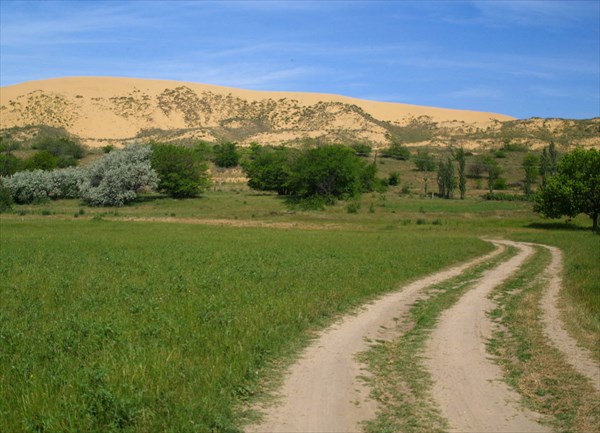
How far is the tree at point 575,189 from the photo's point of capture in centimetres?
5547

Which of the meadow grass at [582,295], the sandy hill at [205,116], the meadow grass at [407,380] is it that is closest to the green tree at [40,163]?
the sandy hill at [205,116]

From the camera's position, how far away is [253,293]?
16.9m

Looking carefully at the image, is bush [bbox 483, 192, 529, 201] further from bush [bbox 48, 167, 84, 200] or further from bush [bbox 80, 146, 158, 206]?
bush [bbox 48, 167, 84, 200]

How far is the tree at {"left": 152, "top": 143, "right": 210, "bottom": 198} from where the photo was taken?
80625 millimetres

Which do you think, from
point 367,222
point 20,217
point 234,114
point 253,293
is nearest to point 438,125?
point 234,114

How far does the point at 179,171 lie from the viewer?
266 ft

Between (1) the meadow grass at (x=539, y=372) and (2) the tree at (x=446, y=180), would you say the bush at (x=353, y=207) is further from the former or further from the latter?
(1) the meadow grass at (x=539, y=372)

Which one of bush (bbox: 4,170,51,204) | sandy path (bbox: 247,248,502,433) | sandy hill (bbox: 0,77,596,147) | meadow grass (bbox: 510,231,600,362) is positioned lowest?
meadow grass (bbox: 510,231,600,362)

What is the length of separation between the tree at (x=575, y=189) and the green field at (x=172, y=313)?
53.9ft

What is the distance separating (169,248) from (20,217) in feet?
128

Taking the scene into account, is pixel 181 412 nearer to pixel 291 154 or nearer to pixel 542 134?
pixel 291 154

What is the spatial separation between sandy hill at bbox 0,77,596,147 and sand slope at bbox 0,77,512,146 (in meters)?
0.24

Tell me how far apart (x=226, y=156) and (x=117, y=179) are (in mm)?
34656

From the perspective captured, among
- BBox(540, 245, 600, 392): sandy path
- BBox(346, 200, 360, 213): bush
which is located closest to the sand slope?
BBox(346, 200, 360, 213): bush
